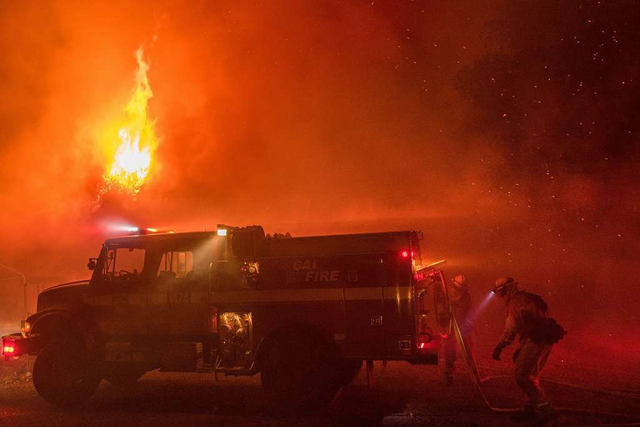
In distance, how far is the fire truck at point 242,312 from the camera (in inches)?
282

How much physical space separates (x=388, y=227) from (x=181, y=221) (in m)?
7.27

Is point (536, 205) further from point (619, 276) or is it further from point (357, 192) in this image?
point (357, 192)

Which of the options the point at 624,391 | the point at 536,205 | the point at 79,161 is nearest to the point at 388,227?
the point at 536,205

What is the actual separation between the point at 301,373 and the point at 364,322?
1.07 m

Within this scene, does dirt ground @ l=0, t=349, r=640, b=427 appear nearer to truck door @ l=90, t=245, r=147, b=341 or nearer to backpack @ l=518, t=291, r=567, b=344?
backpack @ l=518, t=291, r=567, b=344

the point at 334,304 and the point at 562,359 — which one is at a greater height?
the point at 334,304

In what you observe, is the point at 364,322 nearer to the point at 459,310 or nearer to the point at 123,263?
the point at 459,310

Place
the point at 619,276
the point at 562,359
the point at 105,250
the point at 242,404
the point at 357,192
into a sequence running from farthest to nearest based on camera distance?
the point at 357,192, the point at 619,276, the point at 562,359, the point at 105,250, the point at 242,404

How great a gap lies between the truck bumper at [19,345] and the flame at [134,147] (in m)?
11.4

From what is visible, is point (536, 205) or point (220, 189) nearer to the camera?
point (536, 205)

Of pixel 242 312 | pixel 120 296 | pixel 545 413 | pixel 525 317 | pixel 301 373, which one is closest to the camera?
pixel 545 413

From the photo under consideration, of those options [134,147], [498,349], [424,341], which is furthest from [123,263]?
[134,147]

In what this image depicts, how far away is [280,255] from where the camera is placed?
7.59 m

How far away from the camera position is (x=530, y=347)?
659 cm
